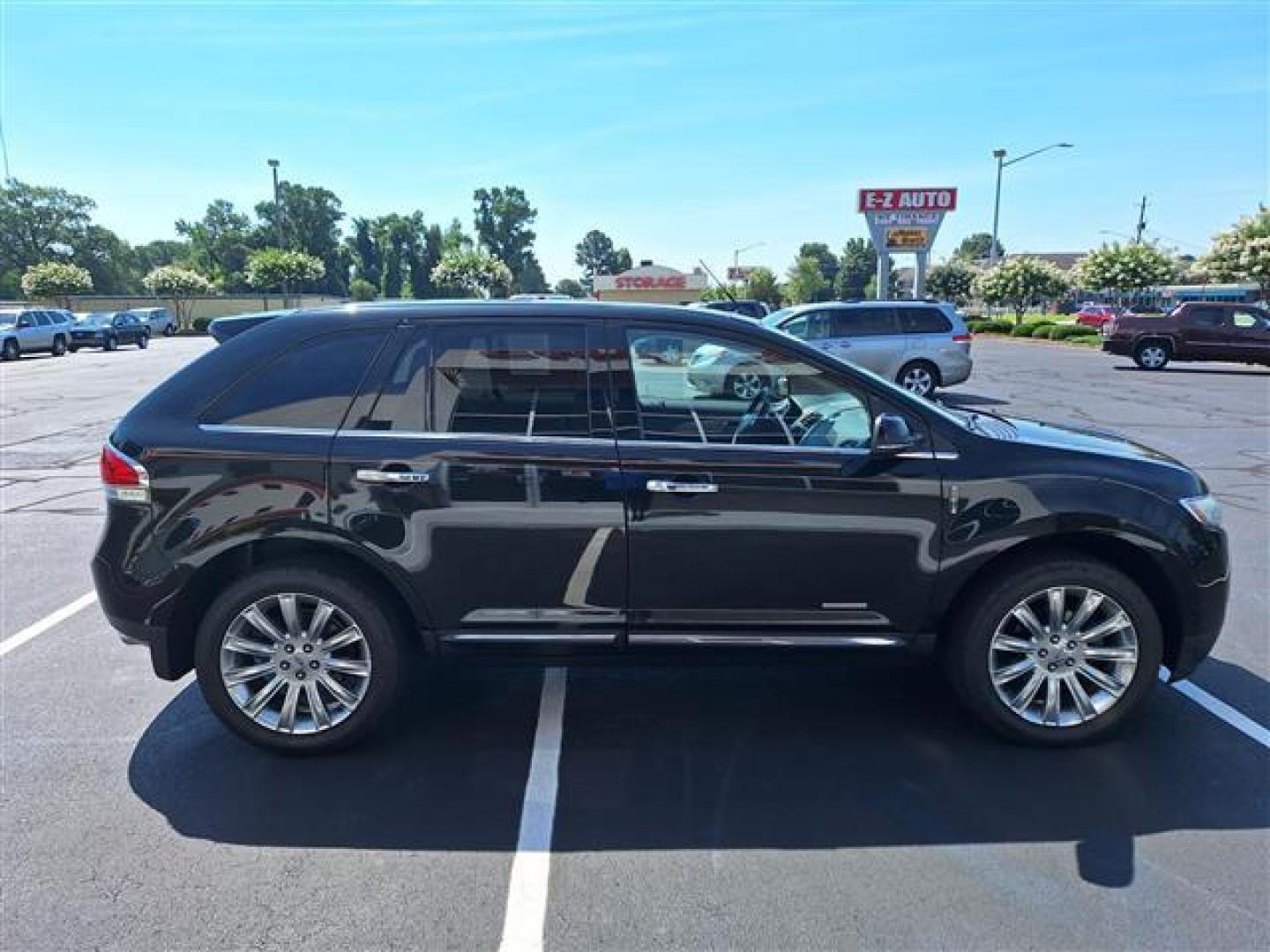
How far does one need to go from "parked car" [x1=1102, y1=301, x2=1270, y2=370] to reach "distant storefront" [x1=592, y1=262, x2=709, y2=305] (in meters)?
48.0

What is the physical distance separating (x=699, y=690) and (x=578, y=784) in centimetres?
97

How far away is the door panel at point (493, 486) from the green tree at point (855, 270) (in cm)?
12164

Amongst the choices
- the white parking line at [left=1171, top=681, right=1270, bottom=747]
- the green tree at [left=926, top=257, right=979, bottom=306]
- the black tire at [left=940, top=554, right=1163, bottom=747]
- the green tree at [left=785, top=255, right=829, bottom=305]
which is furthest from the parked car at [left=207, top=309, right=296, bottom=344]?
the green tree at [left=785, top=255, right=829, bottom=305]

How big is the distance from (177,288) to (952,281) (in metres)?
62.3

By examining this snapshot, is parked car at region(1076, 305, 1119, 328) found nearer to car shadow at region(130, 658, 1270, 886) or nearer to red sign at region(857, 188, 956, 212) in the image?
red sign at region(857, 188, 956, 212)

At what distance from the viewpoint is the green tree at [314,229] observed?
108125 millimetres

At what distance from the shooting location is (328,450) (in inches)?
129

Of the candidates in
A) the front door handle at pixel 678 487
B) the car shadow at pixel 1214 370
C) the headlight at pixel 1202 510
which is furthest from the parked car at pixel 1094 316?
the front door handle at pixel 678 487

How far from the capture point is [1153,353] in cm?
2209

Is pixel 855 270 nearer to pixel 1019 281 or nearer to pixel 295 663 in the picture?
pixel 1019 281

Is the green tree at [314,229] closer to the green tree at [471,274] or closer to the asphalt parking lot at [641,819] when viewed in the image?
the green tree at [471,274]

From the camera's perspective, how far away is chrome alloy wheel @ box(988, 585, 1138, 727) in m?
3.36

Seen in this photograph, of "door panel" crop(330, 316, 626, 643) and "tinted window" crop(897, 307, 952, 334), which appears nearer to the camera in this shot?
"door panel" crop(330, 316, 626, 643)

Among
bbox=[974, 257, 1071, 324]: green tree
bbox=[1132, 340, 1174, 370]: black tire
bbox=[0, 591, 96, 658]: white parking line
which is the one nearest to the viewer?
bbox=[0, 591, 96, 658]: white parking line
